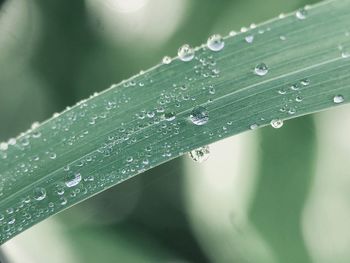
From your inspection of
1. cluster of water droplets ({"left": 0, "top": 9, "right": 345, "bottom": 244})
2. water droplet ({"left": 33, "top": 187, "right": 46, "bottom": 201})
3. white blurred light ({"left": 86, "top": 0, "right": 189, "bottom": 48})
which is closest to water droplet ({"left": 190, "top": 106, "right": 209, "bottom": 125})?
cluster of water droplets ({"left": 0, "top": 9, "right": 345, "bottom": 244})

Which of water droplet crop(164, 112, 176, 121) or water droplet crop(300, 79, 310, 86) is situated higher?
water droplet crop(300, 79, 310, 86)

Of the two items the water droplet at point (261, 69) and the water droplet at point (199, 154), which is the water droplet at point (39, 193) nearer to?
the water droplet at point (199, 154)

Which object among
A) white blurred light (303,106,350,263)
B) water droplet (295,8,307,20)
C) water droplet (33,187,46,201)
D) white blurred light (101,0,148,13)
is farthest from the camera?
white blurred light (101,0,148,13)

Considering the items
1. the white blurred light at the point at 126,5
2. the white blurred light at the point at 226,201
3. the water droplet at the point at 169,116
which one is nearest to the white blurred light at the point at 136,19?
the white blurred light at the point at 126,5

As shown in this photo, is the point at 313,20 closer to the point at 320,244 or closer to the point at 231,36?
the point at 231,36

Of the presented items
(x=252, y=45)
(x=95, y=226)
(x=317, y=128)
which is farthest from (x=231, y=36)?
(x=95, y=226)

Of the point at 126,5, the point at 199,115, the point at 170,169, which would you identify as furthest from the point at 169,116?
the point at 126,5

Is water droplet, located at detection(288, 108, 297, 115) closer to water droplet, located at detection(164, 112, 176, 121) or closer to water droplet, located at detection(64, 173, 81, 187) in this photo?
water droplet, located at detection(164, 112, 176, 121)
